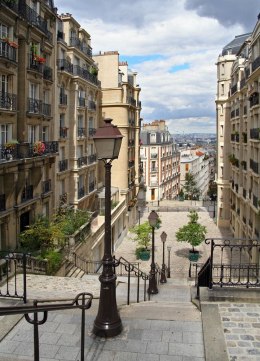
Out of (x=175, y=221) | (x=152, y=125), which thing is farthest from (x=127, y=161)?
(x=152, y=125)

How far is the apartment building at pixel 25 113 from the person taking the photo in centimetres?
1798

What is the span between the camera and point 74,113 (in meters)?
27.8

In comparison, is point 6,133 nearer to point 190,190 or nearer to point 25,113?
point 25,113

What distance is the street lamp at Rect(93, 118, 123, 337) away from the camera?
6953mm

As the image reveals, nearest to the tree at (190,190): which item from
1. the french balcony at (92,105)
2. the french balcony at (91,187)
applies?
the french balcony at (91,187)

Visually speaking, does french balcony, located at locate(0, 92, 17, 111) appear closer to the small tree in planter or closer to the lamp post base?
the lamp post base

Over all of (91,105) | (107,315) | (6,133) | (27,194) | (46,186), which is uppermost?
(91,105)

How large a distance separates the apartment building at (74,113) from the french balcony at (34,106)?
3592 mm

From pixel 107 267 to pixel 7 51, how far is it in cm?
1423

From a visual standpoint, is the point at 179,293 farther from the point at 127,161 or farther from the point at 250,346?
the point at 127,161

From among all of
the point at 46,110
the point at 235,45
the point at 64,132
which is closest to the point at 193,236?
the point at 64,132

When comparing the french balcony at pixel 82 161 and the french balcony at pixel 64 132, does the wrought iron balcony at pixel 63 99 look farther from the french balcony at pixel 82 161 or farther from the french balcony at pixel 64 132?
the french balcony at pixel 82 161

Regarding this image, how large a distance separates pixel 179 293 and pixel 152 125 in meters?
60.6

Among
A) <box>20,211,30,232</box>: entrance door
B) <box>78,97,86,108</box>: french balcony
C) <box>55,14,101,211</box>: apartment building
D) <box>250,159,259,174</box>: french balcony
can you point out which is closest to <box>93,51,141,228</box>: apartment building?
<box>55,14,101,211</box>: apartment building
